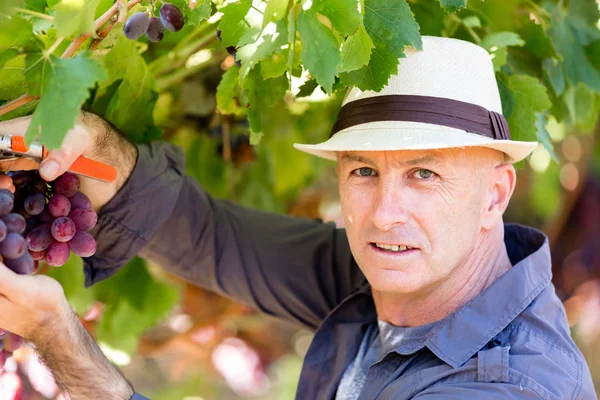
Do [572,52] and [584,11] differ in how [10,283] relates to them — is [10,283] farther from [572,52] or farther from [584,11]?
[584,11]

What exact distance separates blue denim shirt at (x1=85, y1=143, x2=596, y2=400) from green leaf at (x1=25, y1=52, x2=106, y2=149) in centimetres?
73

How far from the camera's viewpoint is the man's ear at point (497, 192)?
1.93 metres

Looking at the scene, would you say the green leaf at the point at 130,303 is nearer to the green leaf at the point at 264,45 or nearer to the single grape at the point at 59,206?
the single grape at the point at 59,206

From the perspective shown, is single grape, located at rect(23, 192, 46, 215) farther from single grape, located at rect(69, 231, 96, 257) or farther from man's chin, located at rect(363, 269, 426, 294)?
man's chin, located at rect(363, 269, 426, 294)

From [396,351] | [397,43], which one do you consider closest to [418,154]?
[397,43]

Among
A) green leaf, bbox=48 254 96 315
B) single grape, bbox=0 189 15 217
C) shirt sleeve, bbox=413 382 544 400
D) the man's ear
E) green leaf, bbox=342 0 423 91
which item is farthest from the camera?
green leaf, bbox=48 254 96 315

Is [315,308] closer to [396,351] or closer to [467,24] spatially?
[396,351]

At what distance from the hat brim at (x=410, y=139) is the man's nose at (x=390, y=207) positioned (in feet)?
0.38

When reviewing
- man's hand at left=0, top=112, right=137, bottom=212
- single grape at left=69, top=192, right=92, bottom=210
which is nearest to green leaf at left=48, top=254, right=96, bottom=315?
man's hand at left=0, top=112, right=137, bottom=212

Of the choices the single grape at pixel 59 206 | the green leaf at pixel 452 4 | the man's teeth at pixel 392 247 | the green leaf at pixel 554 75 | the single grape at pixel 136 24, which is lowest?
the man's teeth at pixel 392 247

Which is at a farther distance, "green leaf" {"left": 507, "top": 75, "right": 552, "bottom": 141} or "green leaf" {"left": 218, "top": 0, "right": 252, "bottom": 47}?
"green leaf" {"left": 507, "top": 75, "right": 552, "bottom": 141}

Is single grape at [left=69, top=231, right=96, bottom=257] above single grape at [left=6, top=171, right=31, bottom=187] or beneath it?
beneath

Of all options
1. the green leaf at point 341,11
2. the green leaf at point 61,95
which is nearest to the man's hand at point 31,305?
the green leaf at point 61,95

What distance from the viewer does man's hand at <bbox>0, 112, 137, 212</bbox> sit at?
1.39 metres
